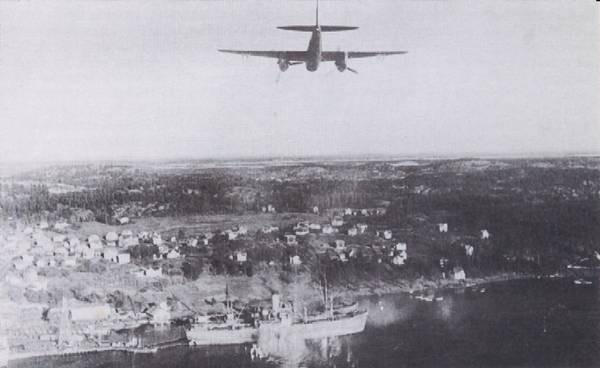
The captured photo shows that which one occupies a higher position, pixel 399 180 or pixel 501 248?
pixel 399 180

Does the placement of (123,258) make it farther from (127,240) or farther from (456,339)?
(456,339)

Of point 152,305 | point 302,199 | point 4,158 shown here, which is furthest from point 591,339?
point 4,158

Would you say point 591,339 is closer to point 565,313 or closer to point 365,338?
point 565,313

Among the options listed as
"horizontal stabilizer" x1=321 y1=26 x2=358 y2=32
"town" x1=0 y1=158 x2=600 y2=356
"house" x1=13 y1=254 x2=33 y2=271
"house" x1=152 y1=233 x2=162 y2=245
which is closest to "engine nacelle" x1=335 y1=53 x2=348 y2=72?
"horizontal stabilizer" x1=321 y1=26 x2=358 y2=32

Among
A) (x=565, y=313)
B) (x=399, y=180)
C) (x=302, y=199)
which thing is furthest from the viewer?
(x=565, y=313)

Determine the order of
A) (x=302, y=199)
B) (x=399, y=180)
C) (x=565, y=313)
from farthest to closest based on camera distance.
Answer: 1. (x=565, y=313)
2. (x=399, y=180)
3. (x=302, y=199)

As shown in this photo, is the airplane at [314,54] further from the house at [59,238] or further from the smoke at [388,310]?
the smoke at [388,310]

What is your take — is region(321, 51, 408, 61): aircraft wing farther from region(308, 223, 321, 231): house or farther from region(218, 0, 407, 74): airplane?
region(308, 223, 321, 231): house
